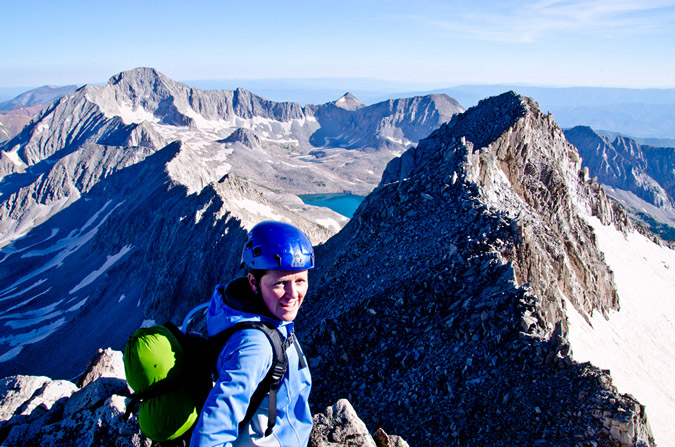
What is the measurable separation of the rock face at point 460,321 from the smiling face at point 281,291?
408 inches

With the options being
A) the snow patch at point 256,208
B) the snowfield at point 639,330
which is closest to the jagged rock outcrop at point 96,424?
the snowfield at point 639,330

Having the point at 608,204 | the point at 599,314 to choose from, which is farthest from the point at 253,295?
the point at 608,204

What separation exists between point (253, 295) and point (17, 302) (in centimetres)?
10793

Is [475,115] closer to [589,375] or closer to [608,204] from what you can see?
[608,204]

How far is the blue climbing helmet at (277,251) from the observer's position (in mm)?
5293

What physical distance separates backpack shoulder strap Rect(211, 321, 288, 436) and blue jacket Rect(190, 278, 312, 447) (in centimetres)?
6

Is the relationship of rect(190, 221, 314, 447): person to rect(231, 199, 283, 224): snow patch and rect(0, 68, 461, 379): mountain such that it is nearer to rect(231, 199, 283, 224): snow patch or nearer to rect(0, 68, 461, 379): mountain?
rect(0, 68, 461, 379): mountain

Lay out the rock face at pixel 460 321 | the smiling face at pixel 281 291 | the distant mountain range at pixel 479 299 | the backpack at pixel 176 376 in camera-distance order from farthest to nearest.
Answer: the distant mountain range at pixel 479 299 < the rock face at pixel 460 321 < the smiling face at pixel 281 291 < the backpack at pixel 176 376

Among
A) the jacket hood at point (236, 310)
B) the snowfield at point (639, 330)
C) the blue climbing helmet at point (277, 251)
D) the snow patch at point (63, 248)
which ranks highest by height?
the blue climbing helmet at point (277, 251)

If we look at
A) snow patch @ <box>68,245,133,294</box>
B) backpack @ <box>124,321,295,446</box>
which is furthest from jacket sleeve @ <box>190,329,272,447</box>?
snow patch @ <box>68,245,133,294</box>

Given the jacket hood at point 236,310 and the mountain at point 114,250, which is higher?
the jacket hood at point 236,310

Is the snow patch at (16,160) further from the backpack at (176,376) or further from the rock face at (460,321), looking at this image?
the backpack at (176,376)

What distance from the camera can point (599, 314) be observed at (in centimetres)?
2770

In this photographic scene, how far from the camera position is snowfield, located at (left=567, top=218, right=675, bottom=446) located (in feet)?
65.3
